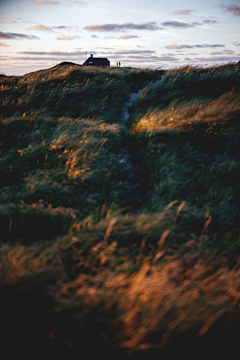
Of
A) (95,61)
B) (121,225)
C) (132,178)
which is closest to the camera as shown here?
(121,225)

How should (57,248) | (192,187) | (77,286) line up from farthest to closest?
1. (192,187)
2. (57,248)
3. (77,286)

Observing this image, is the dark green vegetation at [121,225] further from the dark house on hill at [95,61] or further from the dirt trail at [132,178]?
the dark house on hill at [95,61]

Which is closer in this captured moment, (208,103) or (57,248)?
(57,248)

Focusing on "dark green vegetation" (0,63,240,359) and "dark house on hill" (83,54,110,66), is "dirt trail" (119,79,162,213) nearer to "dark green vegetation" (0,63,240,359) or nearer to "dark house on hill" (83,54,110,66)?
"dark green vegetation" (0,63,240,359)

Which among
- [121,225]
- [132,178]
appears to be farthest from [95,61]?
[121,225]

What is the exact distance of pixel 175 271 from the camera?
2619 mm

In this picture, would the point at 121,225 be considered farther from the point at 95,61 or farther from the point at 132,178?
the point at 95,61

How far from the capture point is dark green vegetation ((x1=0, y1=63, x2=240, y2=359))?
1932 mm

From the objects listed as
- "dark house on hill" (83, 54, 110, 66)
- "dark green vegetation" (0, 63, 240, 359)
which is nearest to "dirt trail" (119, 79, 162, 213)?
"dark green vegetation" (0, 63, 240, 359)

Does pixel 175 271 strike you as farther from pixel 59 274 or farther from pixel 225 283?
pixel 59 274

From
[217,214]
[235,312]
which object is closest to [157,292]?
[235,312]

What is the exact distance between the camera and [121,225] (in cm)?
358

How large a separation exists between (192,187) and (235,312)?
2.80 metres

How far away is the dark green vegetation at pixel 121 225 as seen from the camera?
193 centimetres
